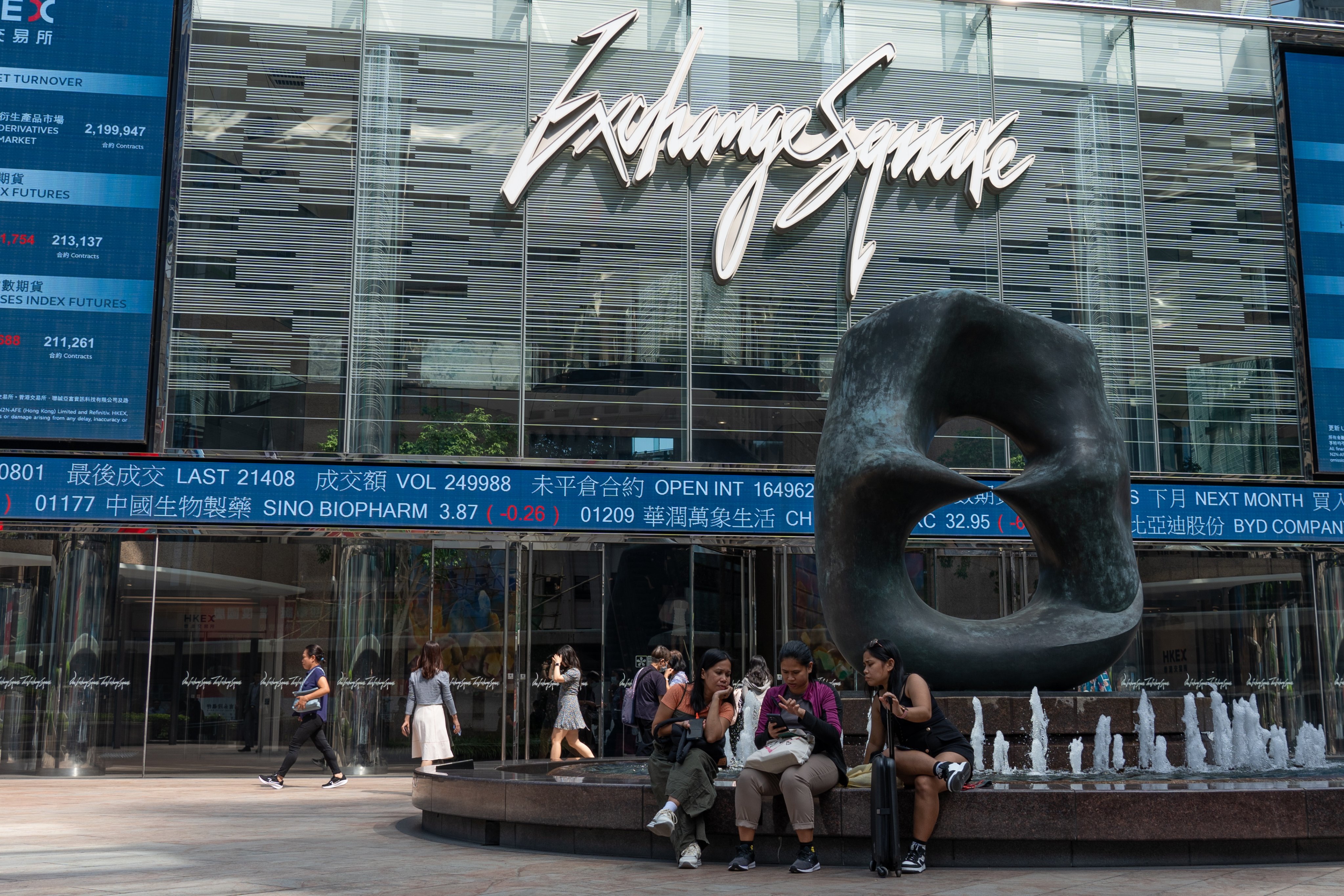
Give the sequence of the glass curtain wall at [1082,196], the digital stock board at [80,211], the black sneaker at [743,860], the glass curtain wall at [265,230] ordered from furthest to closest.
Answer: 1. the glass curtain wall at [1082,196]
2. the glass curtain wall at [265,230]
3. the digital stock board at [80,211]
4. the black sneaker at [743,860]

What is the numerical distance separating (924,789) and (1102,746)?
2646mm

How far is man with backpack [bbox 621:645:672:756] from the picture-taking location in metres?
13.6

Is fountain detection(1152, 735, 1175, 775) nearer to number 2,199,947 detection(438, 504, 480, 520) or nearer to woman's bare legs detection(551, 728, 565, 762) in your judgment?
woman's bare legs detection(551, 728, 565, 762)

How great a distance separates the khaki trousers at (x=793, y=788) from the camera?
7.02 metres

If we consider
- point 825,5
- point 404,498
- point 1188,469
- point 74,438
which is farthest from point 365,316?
point 1188,469

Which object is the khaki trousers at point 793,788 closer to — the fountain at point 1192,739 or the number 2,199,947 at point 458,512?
the fountain at point 1192,739

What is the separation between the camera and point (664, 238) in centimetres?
1847

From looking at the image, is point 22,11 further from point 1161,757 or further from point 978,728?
point 1161,757

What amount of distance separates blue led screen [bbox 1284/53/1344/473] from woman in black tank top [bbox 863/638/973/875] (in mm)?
14581

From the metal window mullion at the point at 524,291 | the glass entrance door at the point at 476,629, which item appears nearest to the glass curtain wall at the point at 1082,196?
the metal window mullion at the point at 524,291

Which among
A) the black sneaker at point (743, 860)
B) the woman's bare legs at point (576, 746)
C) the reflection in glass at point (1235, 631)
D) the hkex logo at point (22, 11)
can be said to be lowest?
the woman's bare legs at point (576, 746)

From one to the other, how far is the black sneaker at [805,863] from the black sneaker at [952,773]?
2.70ft

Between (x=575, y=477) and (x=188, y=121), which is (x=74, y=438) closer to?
(x=188, y=121)

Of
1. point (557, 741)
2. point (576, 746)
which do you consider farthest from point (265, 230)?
point (576, 746)
